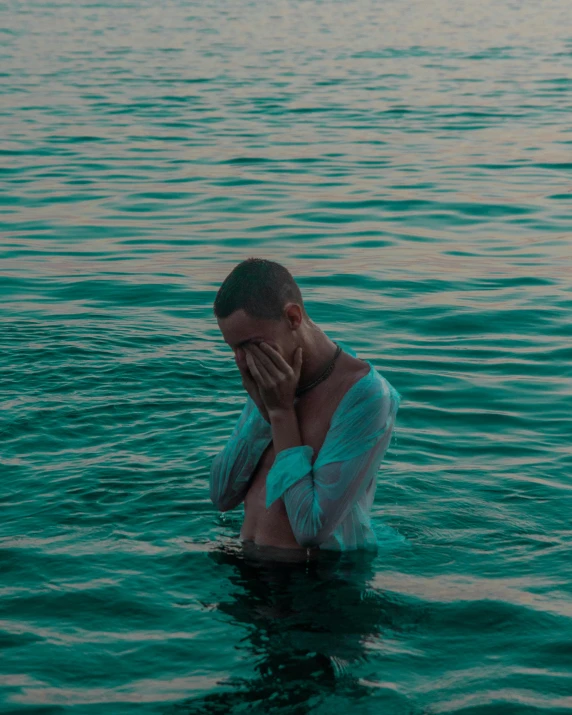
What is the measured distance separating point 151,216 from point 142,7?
142 ft

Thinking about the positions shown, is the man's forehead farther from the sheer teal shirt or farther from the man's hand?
the sheer teal shirt

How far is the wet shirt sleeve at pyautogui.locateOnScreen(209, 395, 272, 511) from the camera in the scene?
A: 569 centimetres

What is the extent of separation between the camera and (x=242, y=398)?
28.4 ft

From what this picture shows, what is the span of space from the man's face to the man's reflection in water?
1.13 metres

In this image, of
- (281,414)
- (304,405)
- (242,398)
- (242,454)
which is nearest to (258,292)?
(281,414)

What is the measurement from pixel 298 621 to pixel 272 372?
1153 millimetres

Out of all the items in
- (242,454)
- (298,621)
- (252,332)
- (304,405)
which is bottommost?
(298,621)

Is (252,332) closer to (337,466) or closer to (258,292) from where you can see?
(258,292)

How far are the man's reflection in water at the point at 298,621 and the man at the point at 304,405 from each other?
0.19m

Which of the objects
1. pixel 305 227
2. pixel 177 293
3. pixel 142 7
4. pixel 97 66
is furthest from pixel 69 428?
pixel 142 7

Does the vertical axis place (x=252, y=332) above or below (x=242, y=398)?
above

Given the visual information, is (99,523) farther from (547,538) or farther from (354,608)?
(547,538)

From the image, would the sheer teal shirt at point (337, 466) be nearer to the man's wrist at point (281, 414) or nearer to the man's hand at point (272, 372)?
the man's wrist at point (281, 414)

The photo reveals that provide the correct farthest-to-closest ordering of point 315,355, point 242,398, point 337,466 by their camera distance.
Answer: point 242,398, point 315,355, point 337,466
